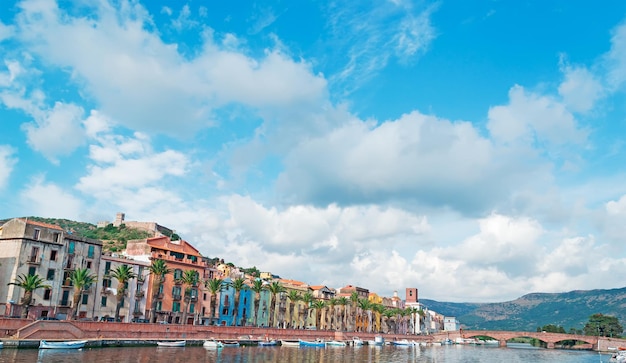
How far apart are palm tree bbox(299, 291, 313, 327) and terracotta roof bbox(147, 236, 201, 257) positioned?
3416 centimetres

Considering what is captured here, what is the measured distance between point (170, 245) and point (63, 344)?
47.1 meters

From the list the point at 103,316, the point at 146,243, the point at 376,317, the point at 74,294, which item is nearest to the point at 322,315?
the point at 376,317

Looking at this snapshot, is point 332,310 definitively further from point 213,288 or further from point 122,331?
point 122,331

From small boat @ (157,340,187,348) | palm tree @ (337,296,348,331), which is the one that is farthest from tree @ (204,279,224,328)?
palm tree @ (337,296,348,331)

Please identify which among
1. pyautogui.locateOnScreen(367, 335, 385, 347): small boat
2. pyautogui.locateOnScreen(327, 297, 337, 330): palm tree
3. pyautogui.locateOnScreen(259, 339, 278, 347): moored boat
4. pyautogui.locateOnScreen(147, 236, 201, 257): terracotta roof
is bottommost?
pyautogui.locateOnScreen(367, 335, 385, 347): small boat

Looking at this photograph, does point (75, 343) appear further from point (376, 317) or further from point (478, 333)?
point (478, 333)

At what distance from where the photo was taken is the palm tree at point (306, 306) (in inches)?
5384

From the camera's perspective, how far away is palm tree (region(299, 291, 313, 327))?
449ft

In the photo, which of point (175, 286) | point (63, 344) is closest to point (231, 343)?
point (175, 286)

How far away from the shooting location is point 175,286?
106m

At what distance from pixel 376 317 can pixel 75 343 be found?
130m

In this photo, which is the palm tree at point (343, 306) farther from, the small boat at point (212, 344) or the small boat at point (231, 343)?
the small boat at point (212, 344)

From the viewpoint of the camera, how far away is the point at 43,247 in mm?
80375

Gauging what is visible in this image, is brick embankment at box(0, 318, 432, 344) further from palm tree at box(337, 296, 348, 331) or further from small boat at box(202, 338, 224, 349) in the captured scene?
palm tree at box(337, 296, 348, 331)
